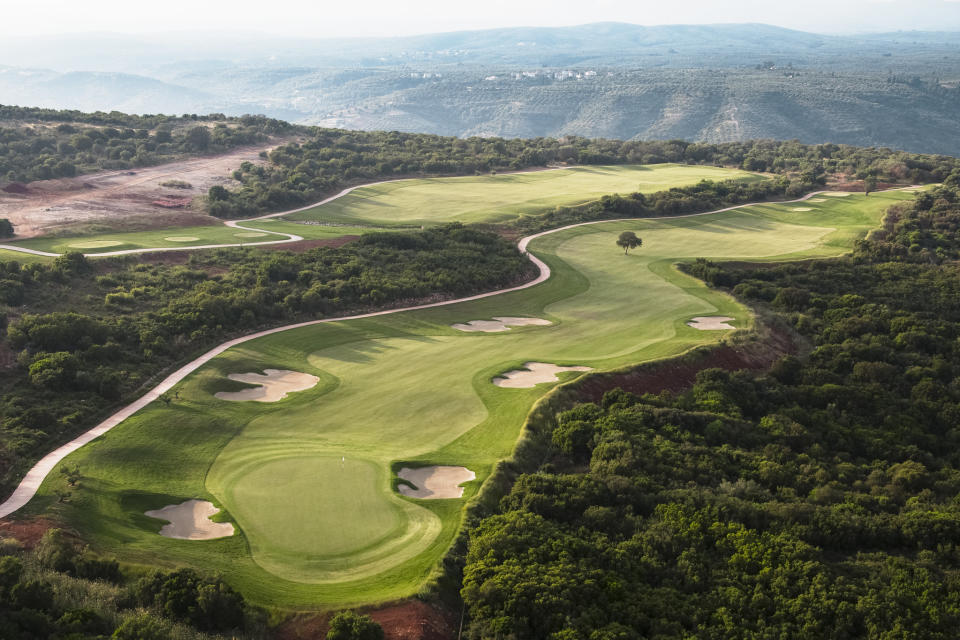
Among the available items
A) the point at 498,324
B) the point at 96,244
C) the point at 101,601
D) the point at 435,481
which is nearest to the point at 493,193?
the point at 96,244

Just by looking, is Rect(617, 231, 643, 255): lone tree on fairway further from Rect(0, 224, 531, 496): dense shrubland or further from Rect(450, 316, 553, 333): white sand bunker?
Rect(450, 316, 553, 333): white sand bunker

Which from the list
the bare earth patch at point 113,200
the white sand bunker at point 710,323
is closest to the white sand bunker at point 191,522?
the white sand bunker at point 710,323

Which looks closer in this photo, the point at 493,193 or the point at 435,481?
the point at 435,481

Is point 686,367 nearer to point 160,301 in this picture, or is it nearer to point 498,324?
point 498,324

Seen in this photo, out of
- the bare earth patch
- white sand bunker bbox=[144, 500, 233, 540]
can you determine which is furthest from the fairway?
the bare earth patch

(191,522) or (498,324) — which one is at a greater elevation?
(498,324)

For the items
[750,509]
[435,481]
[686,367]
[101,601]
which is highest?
[686,367]

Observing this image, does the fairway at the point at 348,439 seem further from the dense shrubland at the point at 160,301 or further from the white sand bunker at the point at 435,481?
the dense shrubland at the point at 160,301

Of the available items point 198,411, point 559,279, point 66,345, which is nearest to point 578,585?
point 198,411
